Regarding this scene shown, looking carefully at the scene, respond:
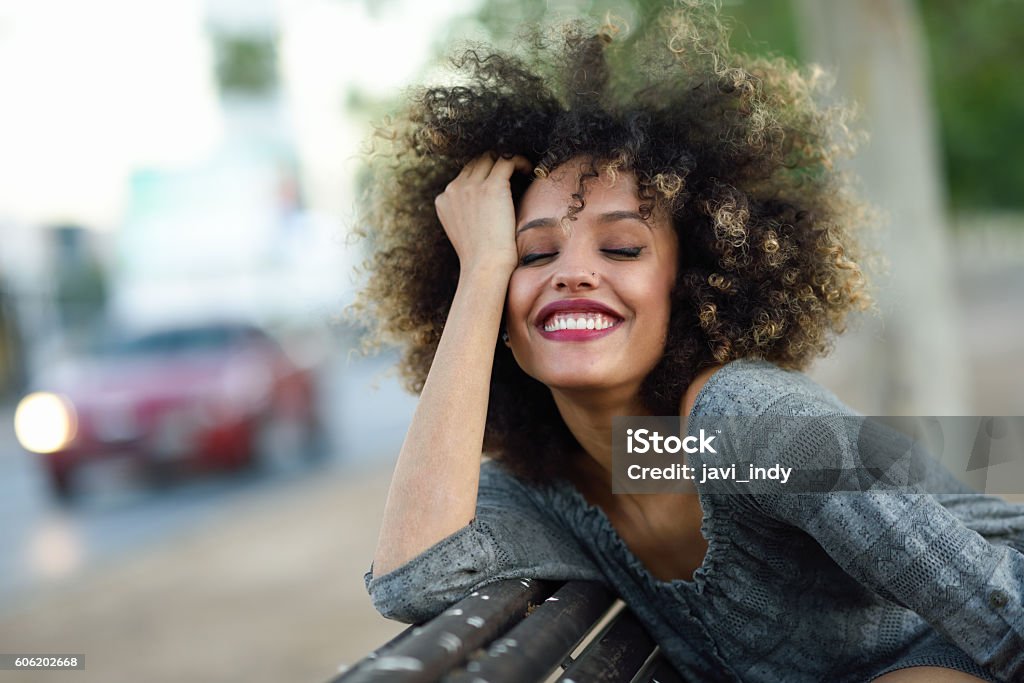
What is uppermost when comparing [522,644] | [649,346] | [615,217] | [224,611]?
[615,217]

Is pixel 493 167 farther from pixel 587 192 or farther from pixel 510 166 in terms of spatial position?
pixel 587 192

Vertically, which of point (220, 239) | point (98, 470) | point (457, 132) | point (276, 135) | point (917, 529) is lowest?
point (917, 529)

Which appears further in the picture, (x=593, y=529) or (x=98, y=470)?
(x=98, y=470)

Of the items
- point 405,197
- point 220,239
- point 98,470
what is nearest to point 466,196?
point 405,197

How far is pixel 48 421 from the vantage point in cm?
1016

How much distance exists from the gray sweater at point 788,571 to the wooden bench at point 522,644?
63 mm

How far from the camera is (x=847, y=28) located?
20.6ft

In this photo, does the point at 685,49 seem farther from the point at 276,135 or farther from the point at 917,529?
the point at 276,135

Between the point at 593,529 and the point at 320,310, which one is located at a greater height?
the point at 320,310

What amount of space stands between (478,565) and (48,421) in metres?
9.16

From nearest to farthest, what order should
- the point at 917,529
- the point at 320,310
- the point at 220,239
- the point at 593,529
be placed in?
the point at 917,529
the point at 593,529
the point at 320,310
the point at 220,239

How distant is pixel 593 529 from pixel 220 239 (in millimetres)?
21596

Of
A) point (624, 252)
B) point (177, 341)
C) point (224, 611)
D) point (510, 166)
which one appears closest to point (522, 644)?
point (624, 252)

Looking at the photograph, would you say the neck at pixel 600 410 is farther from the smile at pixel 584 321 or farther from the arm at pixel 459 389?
the arm at pixel 459 389
